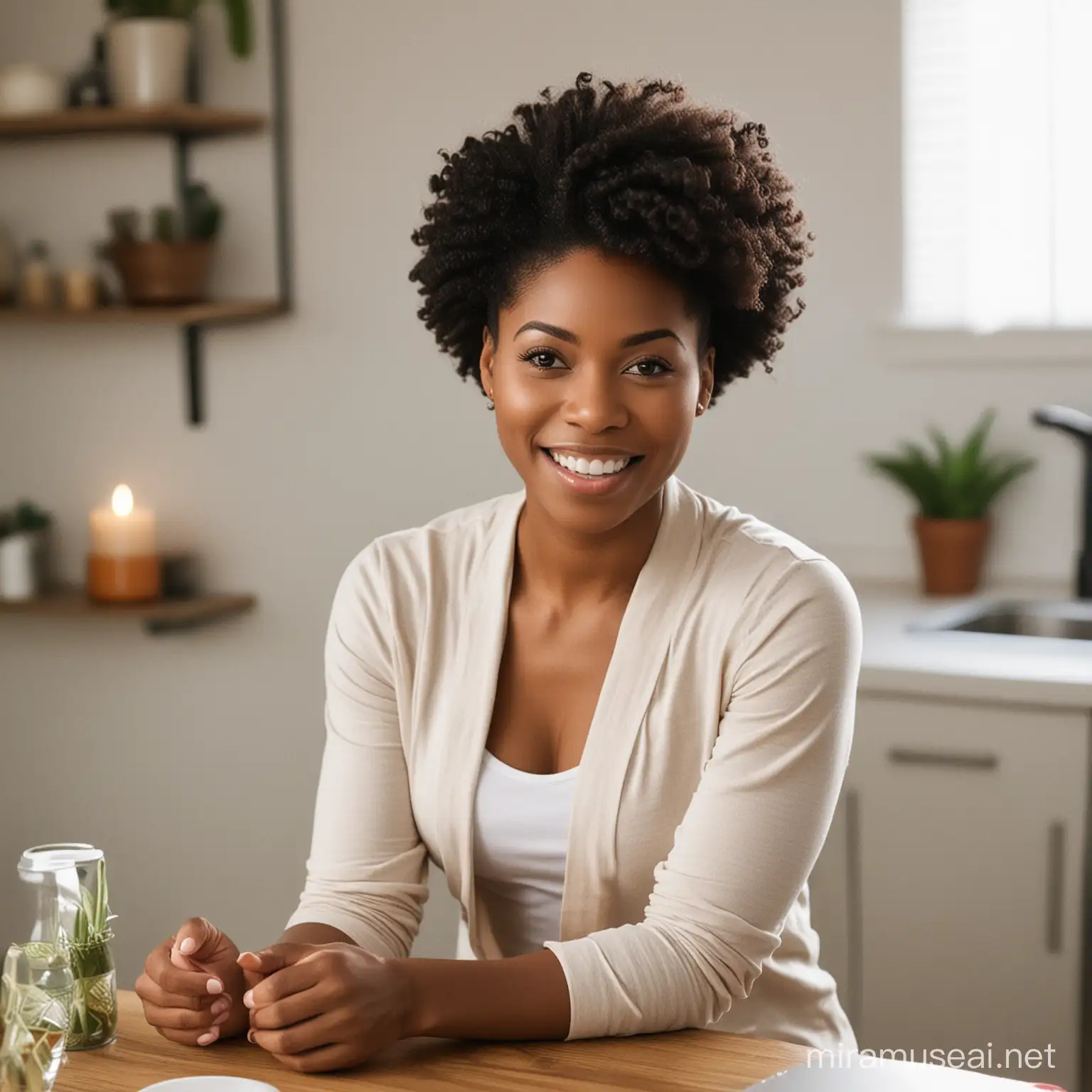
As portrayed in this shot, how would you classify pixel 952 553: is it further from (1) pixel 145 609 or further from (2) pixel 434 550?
(1) pixel 145 609

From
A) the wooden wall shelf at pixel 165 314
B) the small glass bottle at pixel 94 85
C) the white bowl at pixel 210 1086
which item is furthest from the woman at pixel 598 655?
the small glass bottle at pixel 94 85

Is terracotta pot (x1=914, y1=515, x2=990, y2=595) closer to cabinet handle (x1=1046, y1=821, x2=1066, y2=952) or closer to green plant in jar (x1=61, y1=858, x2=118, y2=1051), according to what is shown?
cabinet handle (x1=1046, y1=821, x2=1066, y2=952)

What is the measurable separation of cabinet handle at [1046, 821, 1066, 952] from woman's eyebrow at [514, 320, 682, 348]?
0.94m

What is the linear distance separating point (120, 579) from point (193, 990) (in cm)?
185

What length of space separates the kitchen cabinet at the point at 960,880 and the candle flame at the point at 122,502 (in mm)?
1458

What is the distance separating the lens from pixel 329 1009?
1.14 m

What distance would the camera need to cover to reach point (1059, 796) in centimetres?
196

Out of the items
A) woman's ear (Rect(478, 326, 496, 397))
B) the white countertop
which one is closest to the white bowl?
woman's ear (Rect(478, 326, 496, 397))

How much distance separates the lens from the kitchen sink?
2.36m

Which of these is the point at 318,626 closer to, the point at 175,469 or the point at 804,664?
the point at 175,469

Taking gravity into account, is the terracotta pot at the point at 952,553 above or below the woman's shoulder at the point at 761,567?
below

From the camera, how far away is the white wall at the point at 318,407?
2611 millimetres

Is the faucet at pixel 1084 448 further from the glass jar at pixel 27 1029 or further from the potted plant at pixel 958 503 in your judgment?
the glass jar at pixel 27 1029

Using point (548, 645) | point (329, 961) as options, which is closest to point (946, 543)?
point (548, 645)
